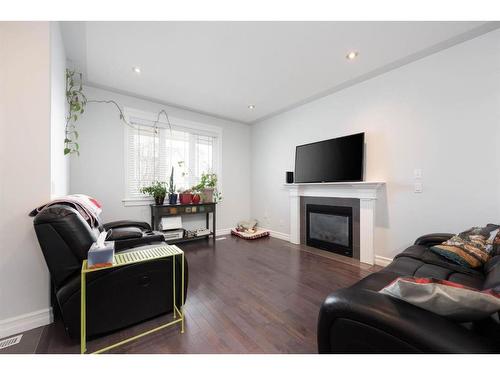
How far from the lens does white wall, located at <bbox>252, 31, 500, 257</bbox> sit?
1.98m

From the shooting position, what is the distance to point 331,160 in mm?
3146

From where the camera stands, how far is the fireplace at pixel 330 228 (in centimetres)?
304

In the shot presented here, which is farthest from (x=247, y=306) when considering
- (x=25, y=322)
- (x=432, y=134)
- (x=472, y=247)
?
(x=432, y=134)

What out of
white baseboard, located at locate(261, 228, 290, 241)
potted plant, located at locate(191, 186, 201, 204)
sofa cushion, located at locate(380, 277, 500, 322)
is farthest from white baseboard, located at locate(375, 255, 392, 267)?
potted plant, located at locate(191, 186, 201, 204)

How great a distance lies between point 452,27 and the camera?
1.89m

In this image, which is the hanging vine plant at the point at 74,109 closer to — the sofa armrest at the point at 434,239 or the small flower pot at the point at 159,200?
the small flower pot at the point at 159,200

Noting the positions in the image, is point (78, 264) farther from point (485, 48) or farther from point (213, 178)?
point (485, 48)

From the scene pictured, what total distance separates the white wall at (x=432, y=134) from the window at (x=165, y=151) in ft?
7.97

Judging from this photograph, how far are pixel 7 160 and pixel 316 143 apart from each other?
350 centimetres

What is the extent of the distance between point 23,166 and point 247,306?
2.09m

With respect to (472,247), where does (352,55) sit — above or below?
above

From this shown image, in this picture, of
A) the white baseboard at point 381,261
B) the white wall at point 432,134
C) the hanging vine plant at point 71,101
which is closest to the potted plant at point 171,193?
the hanging vine plant at point 71,101

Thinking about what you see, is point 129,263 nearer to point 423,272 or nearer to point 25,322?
point 25,322
